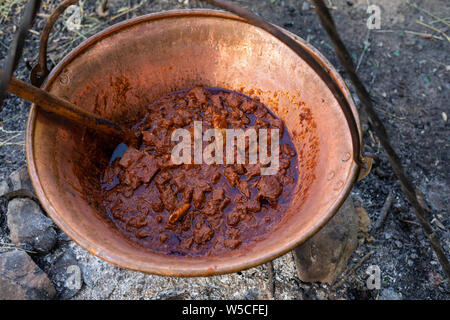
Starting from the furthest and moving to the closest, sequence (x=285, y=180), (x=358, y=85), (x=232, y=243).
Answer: (x=285, y=180), (x=232, y=243), (x=358, y=85)

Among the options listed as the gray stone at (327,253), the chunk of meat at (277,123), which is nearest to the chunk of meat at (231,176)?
the chunk of meat at (277,123)

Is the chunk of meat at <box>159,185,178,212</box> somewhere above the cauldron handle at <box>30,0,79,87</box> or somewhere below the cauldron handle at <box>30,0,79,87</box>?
below

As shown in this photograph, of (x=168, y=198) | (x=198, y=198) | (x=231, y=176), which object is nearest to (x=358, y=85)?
(x=231, y=176)

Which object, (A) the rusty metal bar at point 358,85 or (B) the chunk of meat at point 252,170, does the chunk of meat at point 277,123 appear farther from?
(A) the rusty metal bar at point 358,85

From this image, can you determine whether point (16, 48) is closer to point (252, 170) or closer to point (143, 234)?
point (143, 234)

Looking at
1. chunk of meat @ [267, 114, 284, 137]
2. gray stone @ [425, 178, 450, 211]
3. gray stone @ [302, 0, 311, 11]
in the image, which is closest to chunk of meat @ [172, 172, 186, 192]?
chunk of meat @ [267, 114, 284, 137]

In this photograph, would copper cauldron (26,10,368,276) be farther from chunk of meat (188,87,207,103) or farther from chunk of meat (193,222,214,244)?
chunk of meat (193,222,214,244)

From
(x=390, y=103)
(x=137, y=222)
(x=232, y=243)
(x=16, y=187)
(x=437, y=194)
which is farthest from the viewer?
(x=390, y=103)
